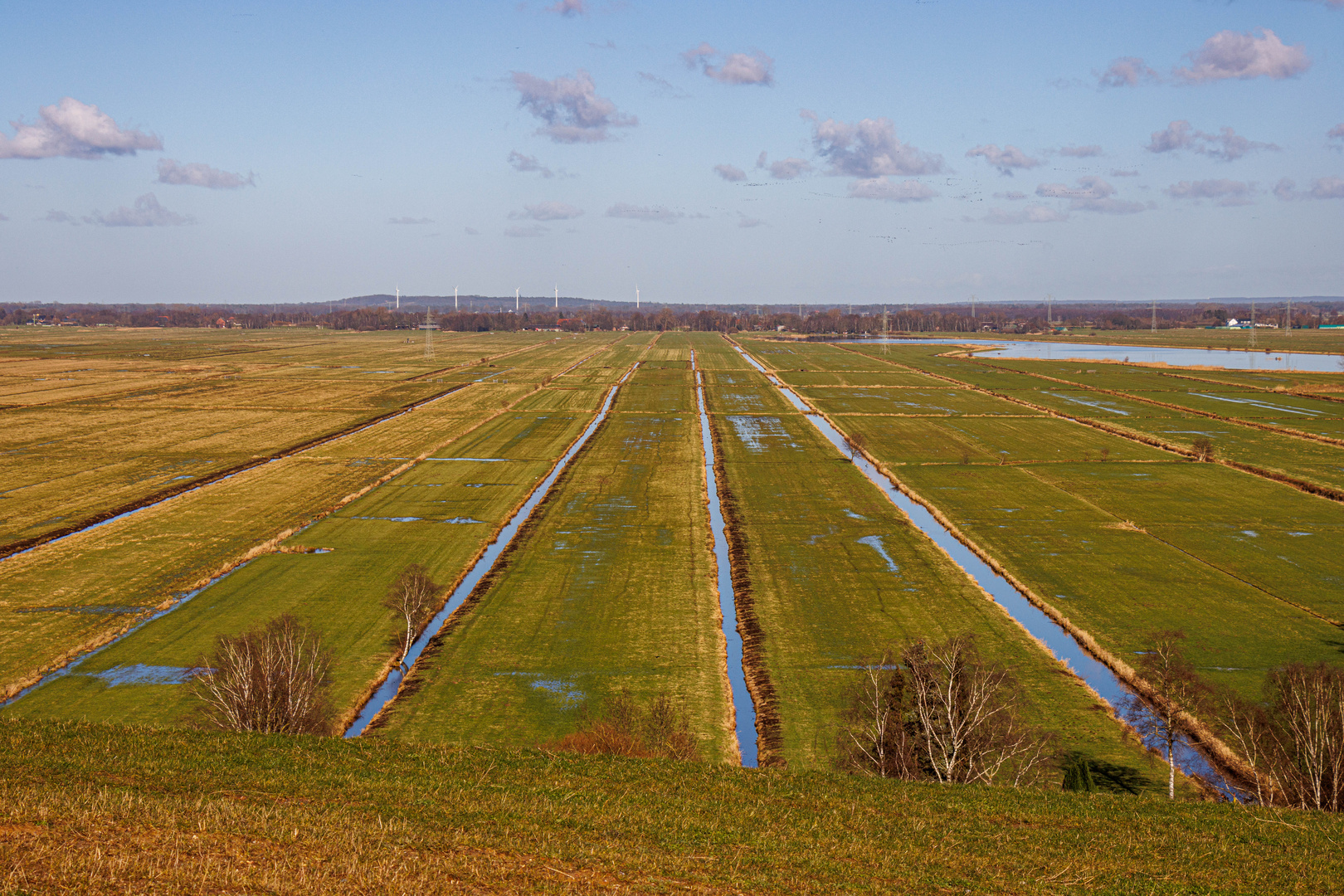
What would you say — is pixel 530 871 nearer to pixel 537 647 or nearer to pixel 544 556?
pixel 537 647

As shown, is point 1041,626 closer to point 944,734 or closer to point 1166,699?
point 1166,699

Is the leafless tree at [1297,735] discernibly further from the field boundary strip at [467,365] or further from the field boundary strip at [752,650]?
the field boundary strip at [467,365]

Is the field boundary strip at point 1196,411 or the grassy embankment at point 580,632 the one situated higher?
the field boundary strip at point 1196,411

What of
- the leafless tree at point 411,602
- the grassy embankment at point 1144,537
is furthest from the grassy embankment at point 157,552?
the grassy embankment at point 1144,537

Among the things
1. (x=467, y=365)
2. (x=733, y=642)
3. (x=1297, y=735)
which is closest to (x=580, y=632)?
(x=733, y=642)

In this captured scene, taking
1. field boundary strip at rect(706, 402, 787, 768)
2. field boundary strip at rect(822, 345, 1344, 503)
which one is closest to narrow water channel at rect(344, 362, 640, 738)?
field boundary strip at rect(706, 402, 787, 768)

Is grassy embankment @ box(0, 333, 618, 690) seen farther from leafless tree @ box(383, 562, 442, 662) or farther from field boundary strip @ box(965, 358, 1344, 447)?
field boundary strip @ box(965, 358, 1344, 447)
